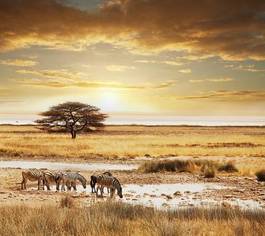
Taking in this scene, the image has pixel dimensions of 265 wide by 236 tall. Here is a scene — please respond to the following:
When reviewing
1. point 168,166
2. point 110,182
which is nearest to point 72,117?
point 168,166

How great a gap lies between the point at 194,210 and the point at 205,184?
893 cm

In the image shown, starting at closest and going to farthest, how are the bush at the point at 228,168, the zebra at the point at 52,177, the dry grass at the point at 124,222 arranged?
1. the dry grass at the point at 124,222
2. the zebra at the point at 52,177
3. the bush at the point at 228,168

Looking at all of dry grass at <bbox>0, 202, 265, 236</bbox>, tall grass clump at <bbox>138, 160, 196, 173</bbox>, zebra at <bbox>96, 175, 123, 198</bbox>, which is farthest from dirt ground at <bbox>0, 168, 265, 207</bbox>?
dry grass at <bbox>0, 202, 265, 236</bbox>

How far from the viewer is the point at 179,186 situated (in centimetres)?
2067

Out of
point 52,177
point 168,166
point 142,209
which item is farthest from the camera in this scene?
point 168,166

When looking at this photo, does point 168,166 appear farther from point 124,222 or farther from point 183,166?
point 124,222

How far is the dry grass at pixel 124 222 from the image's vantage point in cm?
936

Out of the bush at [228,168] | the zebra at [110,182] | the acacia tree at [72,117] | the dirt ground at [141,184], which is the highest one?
the acacia tree at [72,117]

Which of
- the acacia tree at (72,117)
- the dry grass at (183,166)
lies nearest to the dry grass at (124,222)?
the dry grass at (183,166)

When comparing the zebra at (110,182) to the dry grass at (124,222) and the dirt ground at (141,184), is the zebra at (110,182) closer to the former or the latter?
the dirt ground at (141,184)

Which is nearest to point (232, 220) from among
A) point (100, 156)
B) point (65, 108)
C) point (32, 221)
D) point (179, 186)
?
point (32, 221)

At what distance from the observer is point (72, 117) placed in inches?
2899

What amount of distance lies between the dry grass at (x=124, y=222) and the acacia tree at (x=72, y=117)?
60.1 metres

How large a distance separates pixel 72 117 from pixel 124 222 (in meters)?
63.8
